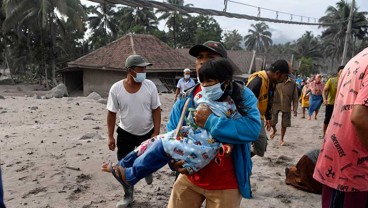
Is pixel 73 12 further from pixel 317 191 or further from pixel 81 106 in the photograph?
pixel 317 191

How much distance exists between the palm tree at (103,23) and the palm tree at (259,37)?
41.4 metres

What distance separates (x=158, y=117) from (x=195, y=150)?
2089mm

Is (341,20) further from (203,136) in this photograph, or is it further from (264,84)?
(203,136)

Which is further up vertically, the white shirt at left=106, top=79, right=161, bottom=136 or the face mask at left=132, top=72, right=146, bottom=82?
the face mask at left=132, top=72, right=146, bottom=82

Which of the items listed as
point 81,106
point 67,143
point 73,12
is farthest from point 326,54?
point 67,143

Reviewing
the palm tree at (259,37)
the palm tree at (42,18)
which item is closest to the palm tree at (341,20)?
the palm tree at (259,37)

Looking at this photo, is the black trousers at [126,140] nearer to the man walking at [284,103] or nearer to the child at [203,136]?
the child at [203,136]

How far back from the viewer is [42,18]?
26250 millimetres

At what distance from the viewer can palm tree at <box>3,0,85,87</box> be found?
25.6 meters

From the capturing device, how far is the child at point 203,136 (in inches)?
80.3

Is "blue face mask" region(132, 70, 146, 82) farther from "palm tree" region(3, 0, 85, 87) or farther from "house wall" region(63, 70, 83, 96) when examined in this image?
"palm tree" region(3, 0, 85, 87)

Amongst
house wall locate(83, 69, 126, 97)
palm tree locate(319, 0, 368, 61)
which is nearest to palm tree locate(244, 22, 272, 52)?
palm tree locate(319, 0, 368, 61)

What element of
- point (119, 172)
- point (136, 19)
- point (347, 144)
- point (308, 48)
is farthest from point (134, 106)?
point (308, 48)

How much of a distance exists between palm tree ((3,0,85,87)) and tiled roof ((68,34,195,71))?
23.6ft
